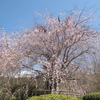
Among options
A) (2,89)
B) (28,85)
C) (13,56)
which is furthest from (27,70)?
(2,89)

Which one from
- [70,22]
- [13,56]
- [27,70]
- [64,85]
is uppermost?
[70,22]

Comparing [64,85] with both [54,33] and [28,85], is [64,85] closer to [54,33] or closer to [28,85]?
[28,85]

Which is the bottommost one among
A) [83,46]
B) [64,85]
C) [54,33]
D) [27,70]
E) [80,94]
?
[80,94]

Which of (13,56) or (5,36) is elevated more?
(5,36)

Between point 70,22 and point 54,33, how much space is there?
0.98 meters

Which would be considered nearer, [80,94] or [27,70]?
[27,70]

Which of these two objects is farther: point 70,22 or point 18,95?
point 70,22

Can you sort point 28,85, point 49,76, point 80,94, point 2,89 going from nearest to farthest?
point 49,76
point 28,85
point 2,89
point 80,94

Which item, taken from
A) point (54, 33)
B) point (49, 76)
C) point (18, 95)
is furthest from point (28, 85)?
point (54, 33)

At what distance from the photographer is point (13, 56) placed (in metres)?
5.56

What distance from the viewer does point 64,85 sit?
601cm

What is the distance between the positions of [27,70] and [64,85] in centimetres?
179

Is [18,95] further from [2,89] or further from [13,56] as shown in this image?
[13,56]

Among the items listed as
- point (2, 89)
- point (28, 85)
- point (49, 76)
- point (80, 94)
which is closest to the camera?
point (49, 76)
